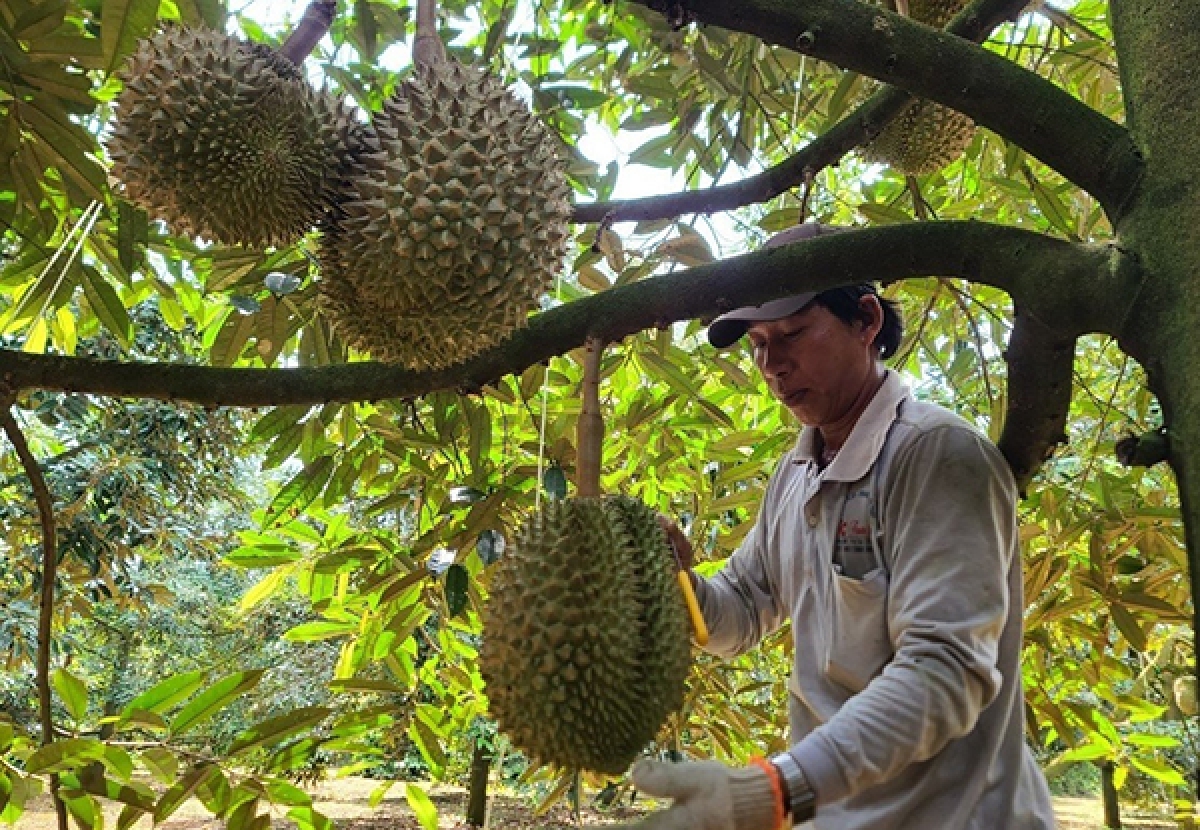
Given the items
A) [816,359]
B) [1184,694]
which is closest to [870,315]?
[816,359]

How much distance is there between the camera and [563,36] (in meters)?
2.87

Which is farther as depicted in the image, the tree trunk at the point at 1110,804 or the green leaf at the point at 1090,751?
the tree trunk at the point at 1110,804

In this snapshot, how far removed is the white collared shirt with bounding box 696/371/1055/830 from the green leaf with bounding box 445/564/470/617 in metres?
0.49

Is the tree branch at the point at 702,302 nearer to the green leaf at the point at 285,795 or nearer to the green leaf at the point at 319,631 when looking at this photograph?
the green leaf at the point at 285,795

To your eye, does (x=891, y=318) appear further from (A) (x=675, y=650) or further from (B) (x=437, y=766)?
(B) (x=437, y=766)

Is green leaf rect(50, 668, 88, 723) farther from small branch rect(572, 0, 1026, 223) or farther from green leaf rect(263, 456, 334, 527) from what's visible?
small branch rect(572, 0, 1026, 223)

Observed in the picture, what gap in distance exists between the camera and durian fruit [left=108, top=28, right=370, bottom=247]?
124 centimetres

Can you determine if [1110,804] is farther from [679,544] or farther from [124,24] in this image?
[124,24]

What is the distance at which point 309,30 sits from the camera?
1349 millimetres

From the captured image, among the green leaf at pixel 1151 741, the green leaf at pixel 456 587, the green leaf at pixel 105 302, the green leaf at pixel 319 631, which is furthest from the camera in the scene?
the green leaf at pixel 1151 741

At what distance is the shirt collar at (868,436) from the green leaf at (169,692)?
1.13 metres

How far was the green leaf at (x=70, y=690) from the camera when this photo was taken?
1.41 meters

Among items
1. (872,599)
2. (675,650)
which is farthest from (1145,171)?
(675,650)

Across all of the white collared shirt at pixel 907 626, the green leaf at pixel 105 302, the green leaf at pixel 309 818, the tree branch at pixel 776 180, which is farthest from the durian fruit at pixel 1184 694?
the green leaf at pixel 105 302
